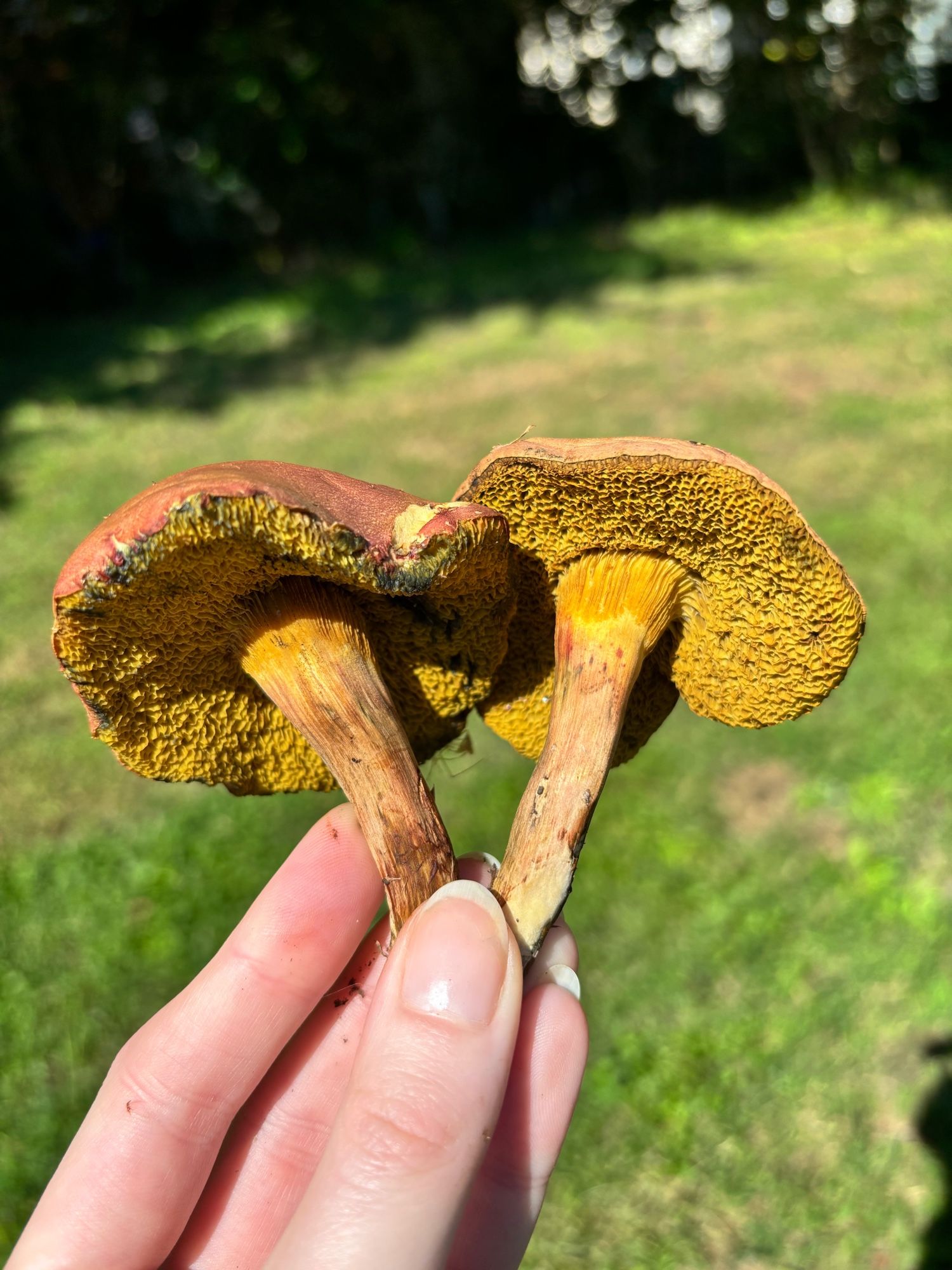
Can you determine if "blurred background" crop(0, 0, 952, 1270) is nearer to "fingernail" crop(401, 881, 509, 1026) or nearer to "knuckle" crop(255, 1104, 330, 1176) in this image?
"knuckle" crop(255, 1104, 330, 1176)

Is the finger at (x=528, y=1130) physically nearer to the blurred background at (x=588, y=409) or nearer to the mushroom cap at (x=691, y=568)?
the mushroom cap at (x=691, y=568)

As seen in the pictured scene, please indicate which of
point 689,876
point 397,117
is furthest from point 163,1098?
point 397,117

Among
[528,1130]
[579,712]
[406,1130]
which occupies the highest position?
[579,712]

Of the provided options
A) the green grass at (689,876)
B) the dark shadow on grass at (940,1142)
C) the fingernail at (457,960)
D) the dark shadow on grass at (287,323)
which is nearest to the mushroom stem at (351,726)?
the fingernail at (457,960)

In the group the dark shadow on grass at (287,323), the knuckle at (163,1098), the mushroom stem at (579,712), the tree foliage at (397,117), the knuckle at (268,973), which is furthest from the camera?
the tree foliage at (397,117)

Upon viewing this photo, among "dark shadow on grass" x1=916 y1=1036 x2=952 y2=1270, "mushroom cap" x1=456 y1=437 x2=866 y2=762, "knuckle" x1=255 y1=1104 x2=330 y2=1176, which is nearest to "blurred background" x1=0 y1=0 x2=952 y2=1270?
"dark shadow on grass" x1=916 y1=1036 x2=952 y2=1270

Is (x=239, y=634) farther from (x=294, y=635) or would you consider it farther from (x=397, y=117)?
(x=397, y=117)
